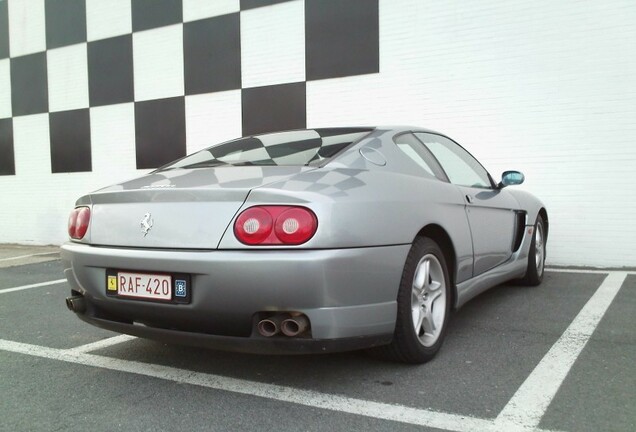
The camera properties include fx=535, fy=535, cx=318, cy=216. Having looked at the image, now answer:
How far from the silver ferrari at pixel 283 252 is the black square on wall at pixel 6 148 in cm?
827

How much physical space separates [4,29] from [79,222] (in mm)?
9223

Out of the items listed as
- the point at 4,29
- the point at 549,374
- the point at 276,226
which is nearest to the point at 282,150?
the point at 276,226

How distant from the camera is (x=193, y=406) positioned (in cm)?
207

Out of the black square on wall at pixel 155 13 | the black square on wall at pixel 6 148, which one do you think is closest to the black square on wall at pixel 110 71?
the black square on wall at pixel 155 13

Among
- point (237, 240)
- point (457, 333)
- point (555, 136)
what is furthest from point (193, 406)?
point (555, 136)

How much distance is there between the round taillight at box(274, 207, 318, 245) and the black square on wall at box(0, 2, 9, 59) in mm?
9905

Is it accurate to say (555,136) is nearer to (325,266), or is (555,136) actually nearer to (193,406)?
(325,266)

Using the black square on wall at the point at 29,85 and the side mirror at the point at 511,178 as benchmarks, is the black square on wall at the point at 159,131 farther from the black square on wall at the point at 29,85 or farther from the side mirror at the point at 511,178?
the side mirror at the point at 511,178

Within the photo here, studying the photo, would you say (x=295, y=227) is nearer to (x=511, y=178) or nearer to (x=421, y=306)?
(x=421, y=306)

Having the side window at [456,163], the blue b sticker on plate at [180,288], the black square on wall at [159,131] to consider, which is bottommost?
the blue b sticker on plate at [180,288]

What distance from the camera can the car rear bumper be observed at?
195 centimetres

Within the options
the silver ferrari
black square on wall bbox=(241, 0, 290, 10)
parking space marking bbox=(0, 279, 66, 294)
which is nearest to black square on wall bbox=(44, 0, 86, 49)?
black square on wall bbox=(241, 0, 290, 10)

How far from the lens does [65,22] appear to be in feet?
29.5

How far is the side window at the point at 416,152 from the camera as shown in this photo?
2797 mm
